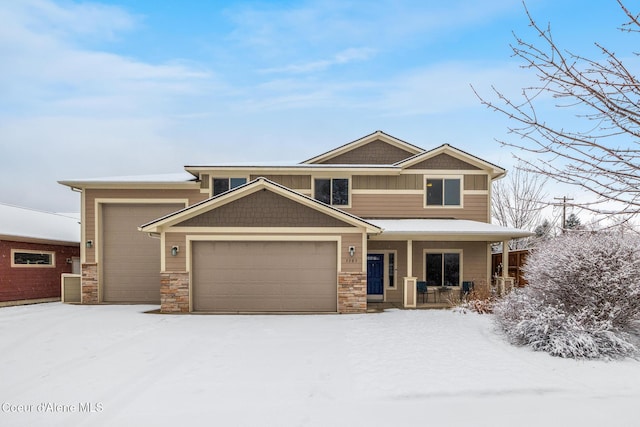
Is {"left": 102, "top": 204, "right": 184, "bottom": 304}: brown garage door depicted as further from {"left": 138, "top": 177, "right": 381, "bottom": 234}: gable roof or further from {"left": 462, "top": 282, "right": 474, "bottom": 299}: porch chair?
{"left": 462, "top": 282, "right": 474, "bottom": 299}: porch chair

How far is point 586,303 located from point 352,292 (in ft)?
19.9

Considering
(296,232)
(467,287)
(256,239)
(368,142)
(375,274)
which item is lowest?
(467,287)

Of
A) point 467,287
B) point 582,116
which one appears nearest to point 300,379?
point 582,116

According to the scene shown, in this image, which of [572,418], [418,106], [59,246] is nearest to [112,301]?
[59,246]

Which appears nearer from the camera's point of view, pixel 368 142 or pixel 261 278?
pixel 261 278

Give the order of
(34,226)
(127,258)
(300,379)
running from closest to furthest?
(300,379)
(127,258)
(34,226)

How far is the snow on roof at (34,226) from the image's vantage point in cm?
1387

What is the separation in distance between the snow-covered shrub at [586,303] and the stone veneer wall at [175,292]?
9317mm

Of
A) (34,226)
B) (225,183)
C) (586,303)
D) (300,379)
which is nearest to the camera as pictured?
(300,379)

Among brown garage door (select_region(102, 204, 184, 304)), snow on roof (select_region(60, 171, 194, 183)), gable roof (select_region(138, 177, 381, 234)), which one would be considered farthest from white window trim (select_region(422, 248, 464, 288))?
brown garage door (select_region(102, 204, 184, 304))

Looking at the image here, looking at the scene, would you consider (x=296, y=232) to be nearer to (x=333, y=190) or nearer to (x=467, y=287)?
(x=333, y=190)

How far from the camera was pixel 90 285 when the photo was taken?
42.8 feet

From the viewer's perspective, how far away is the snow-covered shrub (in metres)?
6.69

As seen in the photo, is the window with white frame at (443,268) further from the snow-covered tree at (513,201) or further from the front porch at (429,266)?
the snow-covered tree at (513,201)
